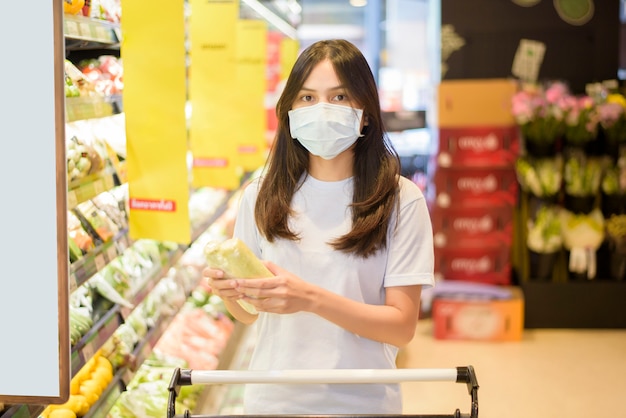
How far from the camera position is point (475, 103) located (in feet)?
22.7

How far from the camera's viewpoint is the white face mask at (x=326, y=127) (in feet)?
A: 7.08

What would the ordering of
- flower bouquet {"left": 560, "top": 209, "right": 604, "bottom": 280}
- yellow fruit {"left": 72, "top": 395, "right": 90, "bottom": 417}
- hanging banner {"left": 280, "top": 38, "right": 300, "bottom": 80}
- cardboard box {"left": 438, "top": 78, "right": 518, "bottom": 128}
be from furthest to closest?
1. hanging banner {"left": 280, "top": 38, "right": 300, "bottom": 80}
2. cardboard box {"left": 438, "top": 78, "right": 518, "bottom": 128}
3. flower bouquet {"left": 560, "top": 209, "right": 604, "bottom": 280}
4. yellow fruit {"left": 72, "top": 395, "right": 90, "bottom": 417}

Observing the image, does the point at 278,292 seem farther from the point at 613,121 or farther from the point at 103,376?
the point at 613,121

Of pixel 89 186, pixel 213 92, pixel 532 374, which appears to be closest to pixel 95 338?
pixel 89 186

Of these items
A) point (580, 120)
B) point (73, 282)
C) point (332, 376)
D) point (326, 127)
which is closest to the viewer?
point (332, 376)

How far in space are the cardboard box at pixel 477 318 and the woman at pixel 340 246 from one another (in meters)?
4.37

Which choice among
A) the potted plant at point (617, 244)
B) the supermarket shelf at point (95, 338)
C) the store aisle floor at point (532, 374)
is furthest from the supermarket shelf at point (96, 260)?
the potted plant at point (617, 244)

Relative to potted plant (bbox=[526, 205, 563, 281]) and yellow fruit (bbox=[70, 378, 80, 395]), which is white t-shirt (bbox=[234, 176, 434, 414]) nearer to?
yellow fruit (bbox=[70, 378, 80, 395])

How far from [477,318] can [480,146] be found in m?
1.40

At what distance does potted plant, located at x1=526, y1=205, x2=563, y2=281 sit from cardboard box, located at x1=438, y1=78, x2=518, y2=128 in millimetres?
797

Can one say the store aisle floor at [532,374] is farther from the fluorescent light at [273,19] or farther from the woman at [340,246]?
the woman at [340,246]

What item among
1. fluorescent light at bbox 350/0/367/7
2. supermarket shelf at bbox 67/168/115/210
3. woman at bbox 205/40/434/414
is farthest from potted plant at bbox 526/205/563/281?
fluorescent light at bbox 350/0/367/7

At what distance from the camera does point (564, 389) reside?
5.44m

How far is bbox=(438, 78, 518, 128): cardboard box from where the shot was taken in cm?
689
